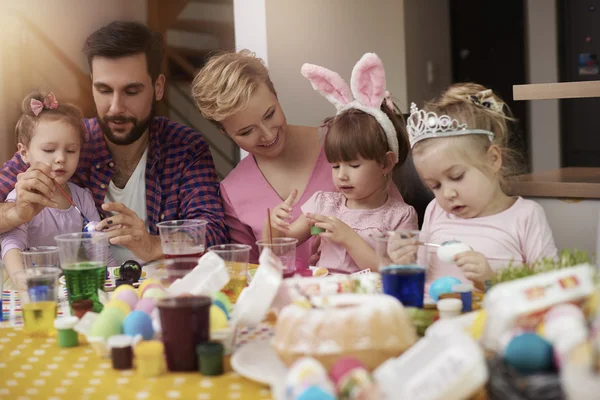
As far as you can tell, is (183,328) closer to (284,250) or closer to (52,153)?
(284,250)

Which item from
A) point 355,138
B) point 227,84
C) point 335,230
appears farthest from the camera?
point 227,84

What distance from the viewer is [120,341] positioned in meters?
1.11

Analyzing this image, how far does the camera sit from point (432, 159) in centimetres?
188

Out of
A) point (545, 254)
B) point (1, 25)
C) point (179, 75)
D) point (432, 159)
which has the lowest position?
point (545, 254)

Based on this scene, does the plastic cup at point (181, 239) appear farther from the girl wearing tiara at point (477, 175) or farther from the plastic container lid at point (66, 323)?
the girl wearing tiara at point (477, 175)

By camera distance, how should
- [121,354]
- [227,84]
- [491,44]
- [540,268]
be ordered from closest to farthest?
[121,354], [540,268], [227,84], [491,44]

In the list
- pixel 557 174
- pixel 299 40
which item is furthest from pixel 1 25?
pixel 557 174

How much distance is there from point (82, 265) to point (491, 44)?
4838 mm

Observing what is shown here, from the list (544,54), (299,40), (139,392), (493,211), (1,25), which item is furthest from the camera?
(544,54)

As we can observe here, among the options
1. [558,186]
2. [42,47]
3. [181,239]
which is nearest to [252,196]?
[181,239]

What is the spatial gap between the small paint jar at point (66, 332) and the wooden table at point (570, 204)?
1399 mm

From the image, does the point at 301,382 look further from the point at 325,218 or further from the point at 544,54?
the point at 544,54

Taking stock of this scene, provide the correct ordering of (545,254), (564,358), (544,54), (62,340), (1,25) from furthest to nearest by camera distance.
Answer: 1. (544,54)
2. (1,25)
3. (545,254)
4. (62,340)
5. (564,358)

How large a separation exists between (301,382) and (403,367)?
0.12m
